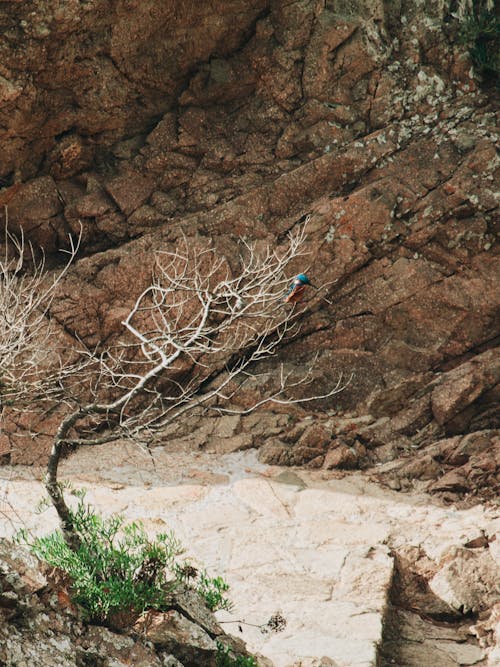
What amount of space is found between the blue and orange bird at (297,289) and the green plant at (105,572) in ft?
12.6

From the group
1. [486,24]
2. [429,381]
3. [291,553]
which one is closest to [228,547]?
[291,553]

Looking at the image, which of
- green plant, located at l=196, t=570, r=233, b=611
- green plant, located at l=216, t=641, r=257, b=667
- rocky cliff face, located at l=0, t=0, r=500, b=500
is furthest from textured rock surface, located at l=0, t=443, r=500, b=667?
rocky cliff face, located at l=0, t=0, r=500, b=500

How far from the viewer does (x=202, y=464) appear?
875 centimetres

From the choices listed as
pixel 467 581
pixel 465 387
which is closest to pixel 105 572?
pixel 467 581

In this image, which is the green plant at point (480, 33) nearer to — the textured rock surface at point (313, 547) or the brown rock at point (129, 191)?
the brown rock at point (129, 191)

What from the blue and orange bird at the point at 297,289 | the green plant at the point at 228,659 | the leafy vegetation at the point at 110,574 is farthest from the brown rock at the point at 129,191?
the green plant at the point at 228,659

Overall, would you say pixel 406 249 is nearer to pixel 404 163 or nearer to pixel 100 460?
pixel 404 163

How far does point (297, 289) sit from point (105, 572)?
4335 millimetres

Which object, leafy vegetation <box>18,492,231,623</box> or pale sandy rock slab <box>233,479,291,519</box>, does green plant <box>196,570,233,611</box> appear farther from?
pale sandy rock slab <box>233,479,291,519</box>

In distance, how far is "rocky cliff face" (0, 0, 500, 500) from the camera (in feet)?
29.6

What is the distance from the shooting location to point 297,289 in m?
8.87

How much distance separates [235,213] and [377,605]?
5.00m

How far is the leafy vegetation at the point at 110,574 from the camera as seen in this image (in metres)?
5.09

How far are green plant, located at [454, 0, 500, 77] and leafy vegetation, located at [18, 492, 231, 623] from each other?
7.15 metres
